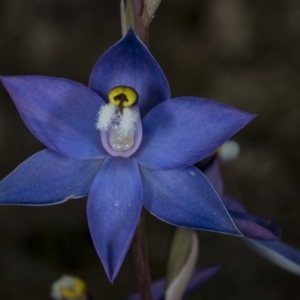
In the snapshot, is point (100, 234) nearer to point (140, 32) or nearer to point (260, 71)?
point (140, 32)

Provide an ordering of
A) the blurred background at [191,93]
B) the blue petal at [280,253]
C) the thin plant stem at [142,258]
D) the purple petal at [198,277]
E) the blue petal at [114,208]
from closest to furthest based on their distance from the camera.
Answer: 1. the blue petal at [114,208]
2. the thin plant stem at [142,258]
3. the blue petal at [280,253]
4. the purple petal at [198,277]
5. the blurred background at [191,93]

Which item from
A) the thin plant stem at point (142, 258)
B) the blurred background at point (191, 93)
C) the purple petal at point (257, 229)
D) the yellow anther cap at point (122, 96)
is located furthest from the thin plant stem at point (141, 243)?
the blurred background at point (191, 93)

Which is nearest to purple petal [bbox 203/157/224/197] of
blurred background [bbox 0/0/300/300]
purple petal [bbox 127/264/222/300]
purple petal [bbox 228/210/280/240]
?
purple petal [bbox 228/210/280/240]

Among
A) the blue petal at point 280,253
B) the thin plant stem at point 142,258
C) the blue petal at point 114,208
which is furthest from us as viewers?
the blue petal at point 280,253

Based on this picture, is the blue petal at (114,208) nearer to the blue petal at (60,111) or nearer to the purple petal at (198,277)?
the blue petal at (60,111)

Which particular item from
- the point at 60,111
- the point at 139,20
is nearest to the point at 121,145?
the point at 60,111

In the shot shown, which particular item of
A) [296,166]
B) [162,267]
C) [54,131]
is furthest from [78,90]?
[296,166]

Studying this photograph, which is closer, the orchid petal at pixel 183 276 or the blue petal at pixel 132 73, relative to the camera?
the blue petal at pixel 132 73
